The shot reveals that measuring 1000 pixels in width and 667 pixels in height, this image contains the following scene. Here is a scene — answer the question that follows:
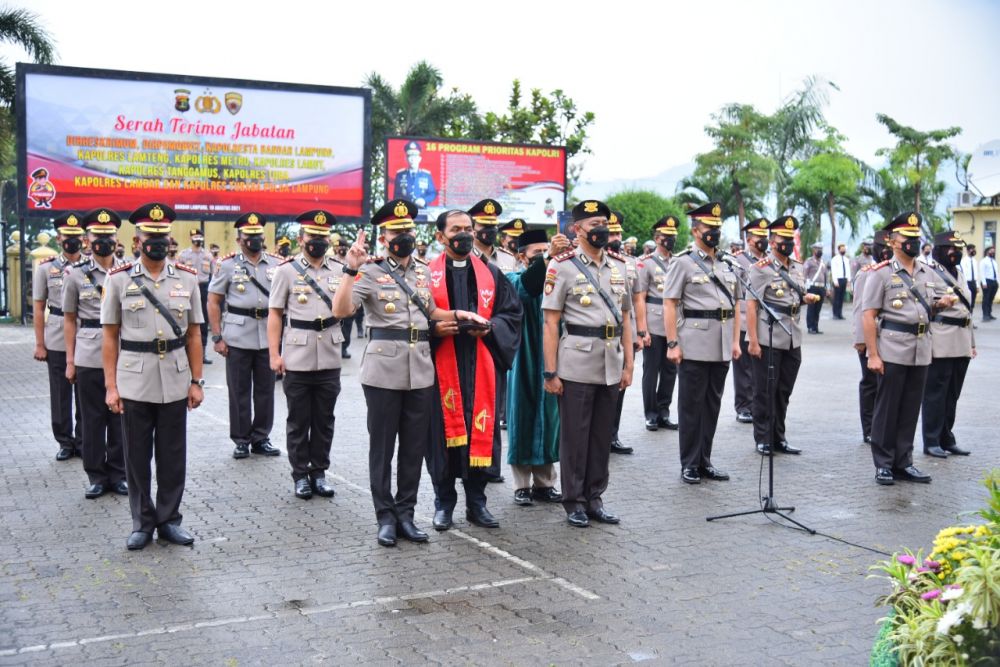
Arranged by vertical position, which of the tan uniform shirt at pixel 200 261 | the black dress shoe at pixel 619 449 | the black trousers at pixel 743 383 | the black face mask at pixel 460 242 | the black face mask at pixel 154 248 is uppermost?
the black face mask at pixel 460 242

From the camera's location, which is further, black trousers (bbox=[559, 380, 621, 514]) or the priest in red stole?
black trousers (bbox=[559, 380, 621, 514])

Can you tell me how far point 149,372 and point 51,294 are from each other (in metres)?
3.40

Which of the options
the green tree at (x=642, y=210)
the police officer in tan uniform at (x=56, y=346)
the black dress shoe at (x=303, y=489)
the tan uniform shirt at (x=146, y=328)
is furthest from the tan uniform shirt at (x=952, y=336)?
the green tree at (x=642, y=210)

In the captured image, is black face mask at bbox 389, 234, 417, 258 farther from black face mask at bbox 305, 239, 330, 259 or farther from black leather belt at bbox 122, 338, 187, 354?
black face mask at bbox 305, 239, 330, 259

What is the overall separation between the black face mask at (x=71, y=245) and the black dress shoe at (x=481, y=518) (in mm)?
4169

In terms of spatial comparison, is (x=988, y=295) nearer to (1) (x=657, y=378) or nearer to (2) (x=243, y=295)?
(1) (x=657, y=378)

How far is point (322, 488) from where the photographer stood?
7.98 m

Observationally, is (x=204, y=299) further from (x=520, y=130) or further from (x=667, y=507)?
(x=520, y=130)

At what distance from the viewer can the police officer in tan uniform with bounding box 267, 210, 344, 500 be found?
8.10 meters

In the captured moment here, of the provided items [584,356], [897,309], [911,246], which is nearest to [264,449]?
[584,356]

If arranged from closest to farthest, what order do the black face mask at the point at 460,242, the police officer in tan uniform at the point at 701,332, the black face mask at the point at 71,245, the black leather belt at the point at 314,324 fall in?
the black face mask at the point at 460,242, the black leather belt at the point at 314,324, the police officer in tan uniform at the point at 701,332, the black face mask at the point at 71,245

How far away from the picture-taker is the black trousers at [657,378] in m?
11.1

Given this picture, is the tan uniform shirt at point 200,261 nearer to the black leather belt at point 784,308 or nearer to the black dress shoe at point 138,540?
the black leather belt at point 784,308

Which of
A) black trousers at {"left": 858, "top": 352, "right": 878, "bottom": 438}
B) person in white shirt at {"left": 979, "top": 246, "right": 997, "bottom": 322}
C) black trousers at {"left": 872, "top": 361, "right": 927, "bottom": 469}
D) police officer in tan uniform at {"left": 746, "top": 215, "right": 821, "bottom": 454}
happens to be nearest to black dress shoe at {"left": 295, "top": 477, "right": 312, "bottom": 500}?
police officer in tan uniform at {"left": 746, "top": 215, "right": 821, "bottom": 454}
